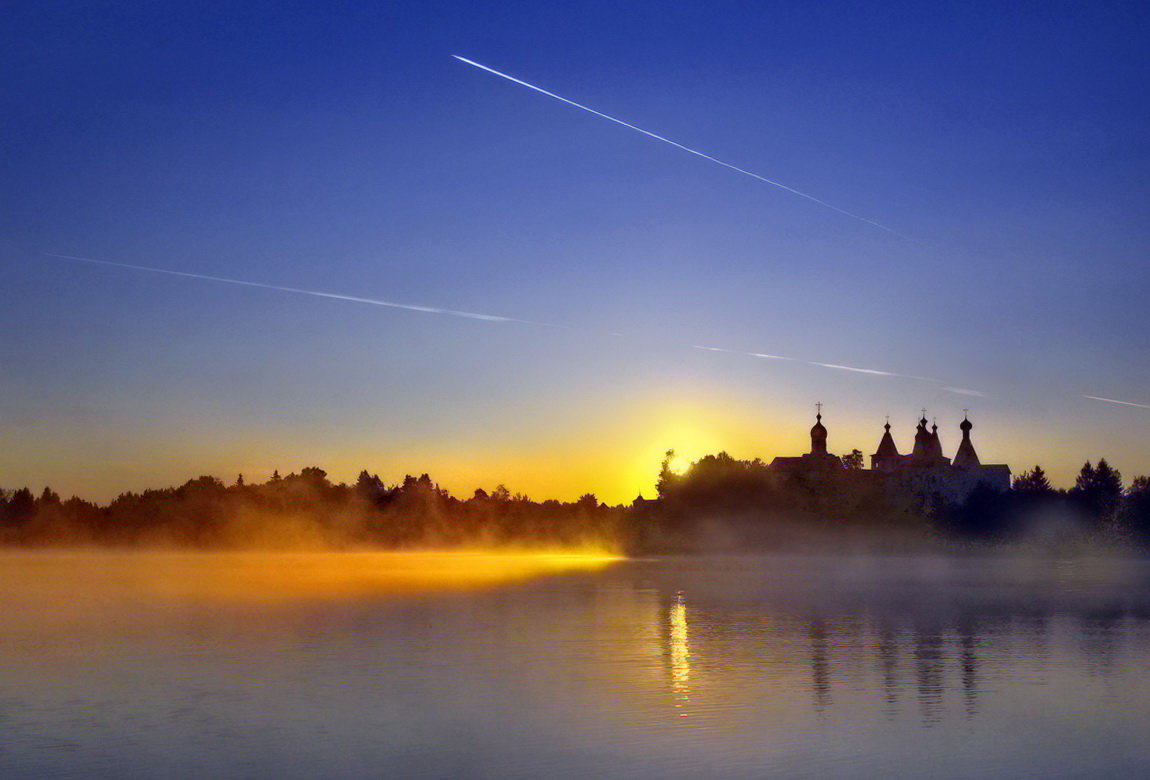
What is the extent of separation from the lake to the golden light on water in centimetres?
15

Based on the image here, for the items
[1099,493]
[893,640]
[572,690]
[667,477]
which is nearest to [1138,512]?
[1099,493]

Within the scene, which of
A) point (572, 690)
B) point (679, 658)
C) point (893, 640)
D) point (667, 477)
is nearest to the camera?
point (572, 690)

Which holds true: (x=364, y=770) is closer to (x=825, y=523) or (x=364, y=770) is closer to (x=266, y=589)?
(x=266, y=589)

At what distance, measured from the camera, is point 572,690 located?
27938 millimetres

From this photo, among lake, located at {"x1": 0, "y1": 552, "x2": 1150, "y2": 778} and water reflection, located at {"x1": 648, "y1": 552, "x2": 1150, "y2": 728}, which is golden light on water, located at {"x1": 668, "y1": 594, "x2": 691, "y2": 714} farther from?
lake, located at {"x1": 0, "y1": 552, "x2": 1150, "y2": 778}

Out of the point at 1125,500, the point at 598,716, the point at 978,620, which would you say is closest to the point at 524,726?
the point at 598,716

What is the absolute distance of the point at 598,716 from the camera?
958 inches

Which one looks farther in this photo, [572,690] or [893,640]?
[893,640]

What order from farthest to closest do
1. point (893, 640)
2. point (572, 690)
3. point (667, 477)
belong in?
point (667, 477)
point (893, 640)
point (572, 690)

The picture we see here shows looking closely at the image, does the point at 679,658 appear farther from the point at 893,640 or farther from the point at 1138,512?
the point at 1138,512

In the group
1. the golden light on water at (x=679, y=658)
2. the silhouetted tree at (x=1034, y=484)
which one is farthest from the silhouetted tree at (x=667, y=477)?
the golden light on water at (x=679, y=658)

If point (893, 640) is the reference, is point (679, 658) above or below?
above

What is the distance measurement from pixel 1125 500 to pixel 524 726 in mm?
157308

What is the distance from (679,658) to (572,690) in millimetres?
6518
